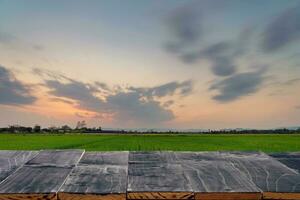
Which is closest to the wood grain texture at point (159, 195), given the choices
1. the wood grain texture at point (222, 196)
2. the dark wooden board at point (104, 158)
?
the wood grain texture at point (222, 196)

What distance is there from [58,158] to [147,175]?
1.58 meters

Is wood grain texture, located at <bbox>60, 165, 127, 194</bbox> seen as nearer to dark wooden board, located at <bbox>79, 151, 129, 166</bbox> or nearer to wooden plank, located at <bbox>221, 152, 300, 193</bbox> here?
dark wooden board, located at <bbox>79, 151, 129, 166</bbox>

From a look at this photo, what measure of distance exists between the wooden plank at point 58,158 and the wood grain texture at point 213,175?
1.57 meters

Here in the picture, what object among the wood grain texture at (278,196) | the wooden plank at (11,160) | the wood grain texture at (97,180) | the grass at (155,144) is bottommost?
the wood grain texture at (278,196)

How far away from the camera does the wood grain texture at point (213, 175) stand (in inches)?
181

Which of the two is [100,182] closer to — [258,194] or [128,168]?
[128,168]

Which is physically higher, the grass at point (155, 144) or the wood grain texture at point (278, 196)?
the grass at point (155, 144)

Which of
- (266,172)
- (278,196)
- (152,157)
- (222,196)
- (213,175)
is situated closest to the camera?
(222,196)

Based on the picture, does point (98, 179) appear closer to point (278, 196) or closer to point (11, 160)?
point (11, 160)

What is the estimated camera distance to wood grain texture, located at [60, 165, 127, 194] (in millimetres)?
4481

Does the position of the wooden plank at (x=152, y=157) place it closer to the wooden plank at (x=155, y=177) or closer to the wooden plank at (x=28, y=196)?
the wooden plank at (x=155, y=177)

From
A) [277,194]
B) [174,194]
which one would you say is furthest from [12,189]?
[277,194]

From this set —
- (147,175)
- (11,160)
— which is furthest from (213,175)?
(11,160)

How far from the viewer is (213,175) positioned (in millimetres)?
5078
